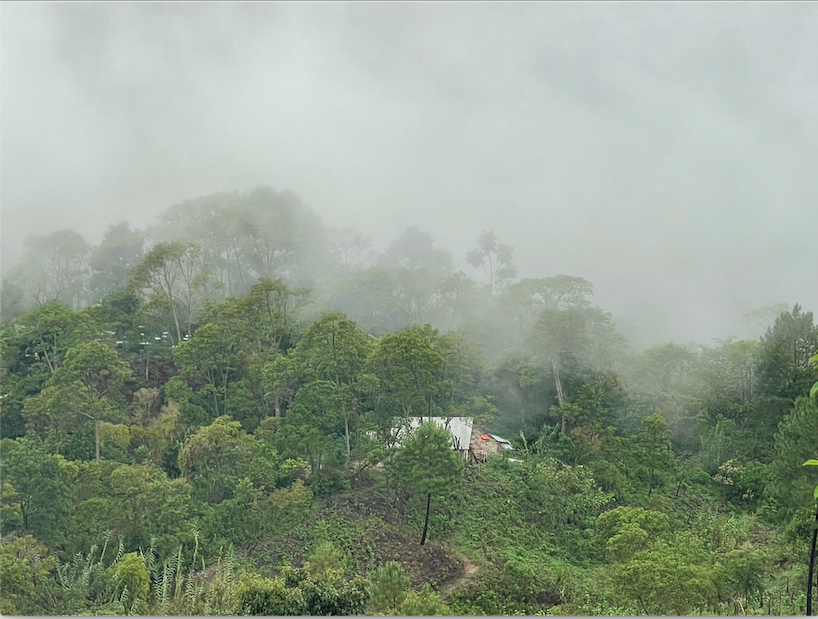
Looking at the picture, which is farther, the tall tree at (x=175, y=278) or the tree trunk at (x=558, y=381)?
the tall tree at (x=175, y=278)

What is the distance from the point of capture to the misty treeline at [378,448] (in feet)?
18.5

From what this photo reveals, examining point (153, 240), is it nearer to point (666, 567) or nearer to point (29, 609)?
point (29, 609)

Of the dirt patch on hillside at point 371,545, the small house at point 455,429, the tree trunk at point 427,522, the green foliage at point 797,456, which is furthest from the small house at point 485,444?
the green foliage at point 797,456

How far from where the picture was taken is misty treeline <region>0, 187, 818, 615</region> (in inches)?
222

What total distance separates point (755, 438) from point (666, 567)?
15.4 ft

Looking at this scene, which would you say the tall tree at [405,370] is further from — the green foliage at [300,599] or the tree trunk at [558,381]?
the green foliage at [300,599]

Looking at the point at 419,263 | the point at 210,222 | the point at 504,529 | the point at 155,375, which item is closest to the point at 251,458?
the point at 504,529

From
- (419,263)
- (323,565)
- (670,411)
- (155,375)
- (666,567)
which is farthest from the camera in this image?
(419,263)

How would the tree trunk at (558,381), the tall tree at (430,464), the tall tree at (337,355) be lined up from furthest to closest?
the tree trunk at (558,381) < the tall tree at (337,355) < the tall tree at (430,464)

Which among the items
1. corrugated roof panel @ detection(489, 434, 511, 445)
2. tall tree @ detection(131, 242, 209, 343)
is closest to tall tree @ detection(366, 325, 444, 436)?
corrugated roof panel @ detection(489, 434, 511, 445)

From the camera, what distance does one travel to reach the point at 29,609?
17.3 ft

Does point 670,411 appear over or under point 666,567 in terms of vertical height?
over

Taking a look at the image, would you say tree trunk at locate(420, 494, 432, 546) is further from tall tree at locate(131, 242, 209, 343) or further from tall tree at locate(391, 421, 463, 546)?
tall tree at locate(131, 242, 209, 343)

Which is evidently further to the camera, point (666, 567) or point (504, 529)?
point (504, 529)
